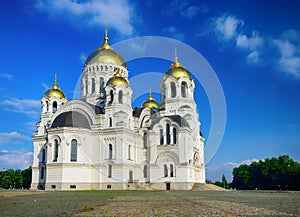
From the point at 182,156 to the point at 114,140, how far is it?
8997 mm

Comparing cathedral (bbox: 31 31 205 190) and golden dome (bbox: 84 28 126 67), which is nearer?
cathedral (bbox: 31 31 205 190)

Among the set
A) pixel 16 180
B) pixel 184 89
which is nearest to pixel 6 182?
pixel 16 180

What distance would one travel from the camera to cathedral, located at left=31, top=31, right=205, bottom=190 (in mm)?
37750

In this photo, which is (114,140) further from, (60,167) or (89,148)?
(60,167)

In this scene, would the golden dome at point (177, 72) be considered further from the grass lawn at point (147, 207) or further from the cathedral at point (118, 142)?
the grass lawn at point (147, 207)

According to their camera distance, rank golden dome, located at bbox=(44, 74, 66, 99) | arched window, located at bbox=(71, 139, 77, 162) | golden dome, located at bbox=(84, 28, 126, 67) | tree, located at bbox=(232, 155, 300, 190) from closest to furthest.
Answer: arched window, located at bbox=(71, 139, 77, 162) < golden dome, located at bbox=(44, 74, 66, 99) < golden dome, located at bbox=(84, 28, 126, 67) < tree, located at bbox=(232, 155, 300, 190)

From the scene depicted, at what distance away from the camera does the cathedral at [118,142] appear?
37.8 meters

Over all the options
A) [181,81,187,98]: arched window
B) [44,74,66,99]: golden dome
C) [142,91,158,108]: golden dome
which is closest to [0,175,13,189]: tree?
[44,74,66,99]: golden dome

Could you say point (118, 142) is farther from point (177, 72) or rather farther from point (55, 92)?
point (55, 92)

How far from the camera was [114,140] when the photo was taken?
39.3 metres

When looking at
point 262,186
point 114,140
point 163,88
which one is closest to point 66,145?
point 114,140

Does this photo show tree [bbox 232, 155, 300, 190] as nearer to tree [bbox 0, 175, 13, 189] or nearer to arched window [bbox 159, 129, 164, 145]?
arched window [bbox 159, 129, 164, 145]

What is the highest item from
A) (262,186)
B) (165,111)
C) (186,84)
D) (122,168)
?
(186,84)

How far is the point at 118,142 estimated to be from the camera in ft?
127
